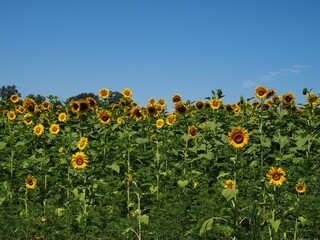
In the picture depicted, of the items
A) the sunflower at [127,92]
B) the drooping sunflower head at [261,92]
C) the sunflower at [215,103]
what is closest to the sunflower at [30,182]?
the sunflower at [127,92]

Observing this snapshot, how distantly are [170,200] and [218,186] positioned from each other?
3.01 ft

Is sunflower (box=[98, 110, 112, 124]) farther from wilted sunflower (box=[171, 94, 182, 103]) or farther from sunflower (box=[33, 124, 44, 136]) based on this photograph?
wilted sunflower (box=[171, 94, 182, 103])

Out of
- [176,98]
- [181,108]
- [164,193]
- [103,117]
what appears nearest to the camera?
[164,193]

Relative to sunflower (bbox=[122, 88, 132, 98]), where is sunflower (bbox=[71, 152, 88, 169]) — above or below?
below

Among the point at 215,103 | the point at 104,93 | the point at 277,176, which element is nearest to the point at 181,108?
the point at 215,103

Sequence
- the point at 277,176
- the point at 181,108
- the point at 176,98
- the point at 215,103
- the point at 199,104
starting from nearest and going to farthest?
the point at 277,176 < the point at 181,108 < the point at 215,103 < the point at 199,104 < the point at 176,98

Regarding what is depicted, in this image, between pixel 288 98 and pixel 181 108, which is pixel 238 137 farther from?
pixel 288 98

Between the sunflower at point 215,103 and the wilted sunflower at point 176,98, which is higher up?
the wilted sunflower at point 176,98

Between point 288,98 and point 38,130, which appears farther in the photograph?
point 288,98

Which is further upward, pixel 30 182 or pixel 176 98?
pixel 176 98

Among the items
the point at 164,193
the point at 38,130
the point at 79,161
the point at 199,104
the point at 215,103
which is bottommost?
the point at 164,193

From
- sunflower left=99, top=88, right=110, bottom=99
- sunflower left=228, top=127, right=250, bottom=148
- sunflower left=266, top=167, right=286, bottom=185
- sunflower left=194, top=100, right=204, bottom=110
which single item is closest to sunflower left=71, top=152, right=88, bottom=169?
sunflower left=228, top=127, right=250, bottom=148

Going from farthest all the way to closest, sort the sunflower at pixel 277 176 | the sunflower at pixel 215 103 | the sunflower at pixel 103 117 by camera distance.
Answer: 1. the sunflower at pixel 215 103
2. the sunflower at pixel 103 117
3. the sunflower at pixel 277 176

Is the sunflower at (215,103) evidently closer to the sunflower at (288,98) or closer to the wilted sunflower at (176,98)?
the sunflower at (288,98)
